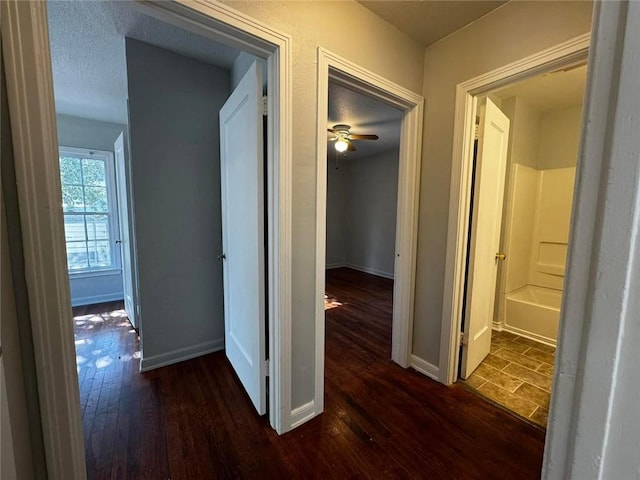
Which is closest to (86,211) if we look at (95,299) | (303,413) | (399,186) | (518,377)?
(95,299)

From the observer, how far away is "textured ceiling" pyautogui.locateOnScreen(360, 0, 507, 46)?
5.10 feet

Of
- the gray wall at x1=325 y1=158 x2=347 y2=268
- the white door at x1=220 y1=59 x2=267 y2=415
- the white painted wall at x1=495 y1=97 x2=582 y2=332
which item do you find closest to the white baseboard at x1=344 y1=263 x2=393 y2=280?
the gray wall at x1=325 y1=158 x2=347 y2=268

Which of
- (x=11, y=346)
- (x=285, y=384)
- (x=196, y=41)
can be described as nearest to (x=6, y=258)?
(x=11, y=346)

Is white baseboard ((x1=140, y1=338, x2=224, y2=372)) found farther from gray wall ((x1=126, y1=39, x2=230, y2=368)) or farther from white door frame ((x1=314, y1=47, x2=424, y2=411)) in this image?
white door frame ((x1=314, y1=47, x2=424, y2=411))

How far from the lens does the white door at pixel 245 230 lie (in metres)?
1.47

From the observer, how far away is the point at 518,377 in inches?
81.0

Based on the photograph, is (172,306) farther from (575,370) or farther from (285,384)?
(575,370)

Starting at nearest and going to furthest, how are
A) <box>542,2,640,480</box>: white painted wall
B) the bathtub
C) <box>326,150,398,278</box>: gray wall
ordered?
<box>542,2,640,480</box>: white painted wall
the bathtub
<box>326,150,398,278</box>: gray wall

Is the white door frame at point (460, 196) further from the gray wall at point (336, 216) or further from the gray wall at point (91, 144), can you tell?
the gray wall at point (336, 216)

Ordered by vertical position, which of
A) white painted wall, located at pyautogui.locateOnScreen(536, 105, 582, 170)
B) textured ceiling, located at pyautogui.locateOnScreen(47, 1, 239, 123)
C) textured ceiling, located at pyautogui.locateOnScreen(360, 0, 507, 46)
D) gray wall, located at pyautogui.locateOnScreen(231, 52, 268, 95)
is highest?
textured ceiling, located at pyautogui.locateOnScreen(360, 0, 507, 46)

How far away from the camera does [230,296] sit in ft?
6.83

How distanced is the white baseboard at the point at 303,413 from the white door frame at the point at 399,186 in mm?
44

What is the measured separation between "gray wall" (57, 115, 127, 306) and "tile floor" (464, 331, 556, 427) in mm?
4474

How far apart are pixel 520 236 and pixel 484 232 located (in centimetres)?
150
